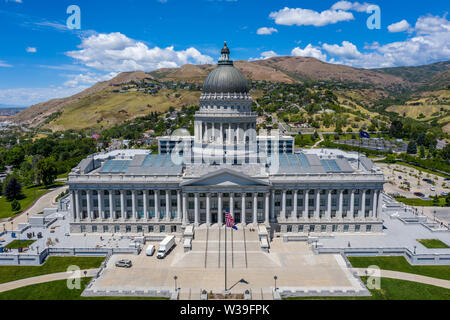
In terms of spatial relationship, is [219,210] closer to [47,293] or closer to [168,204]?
[168,204]

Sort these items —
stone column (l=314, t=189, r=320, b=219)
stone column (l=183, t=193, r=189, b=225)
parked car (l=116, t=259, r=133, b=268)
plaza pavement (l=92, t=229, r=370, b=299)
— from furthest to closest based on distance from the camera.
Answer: stone column (l=314, t=189, r=320, b=219) < stone column (l=183, t=193, r=189, b=225) < parked car (l=116, t=259, r=133, b=268) < plaza pavement (l=92, t=229, r=370, b=299)

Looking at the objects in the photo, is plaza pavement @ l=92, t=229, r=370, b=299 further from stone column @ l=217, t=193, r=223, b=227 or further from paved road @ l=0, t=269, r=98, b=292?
stone column @ l=217, t=193, r=223, b=227

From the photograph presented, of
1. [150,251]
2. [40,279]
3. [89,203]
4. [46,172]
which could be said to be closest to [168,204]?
[150,251]

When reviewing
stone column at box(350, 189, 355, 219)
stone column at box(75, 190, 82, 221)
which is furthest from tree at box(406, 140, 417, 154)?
stone column at box(75, 190, 82, 221)

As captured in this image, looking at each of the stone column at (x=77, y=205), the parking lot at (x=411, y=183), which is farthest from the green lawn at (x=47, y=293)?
the parking lot at (x=411, y=183)

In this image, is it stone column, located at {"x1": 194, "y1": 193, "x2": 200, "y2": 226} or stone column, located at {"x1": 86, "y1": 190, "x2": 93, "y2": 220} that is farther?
stone column, located at {"x1": 86, "y1": 190, "x2": 93, "y2": 220}

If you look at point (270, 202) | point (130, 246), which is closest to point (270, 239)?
point (270, 202)
